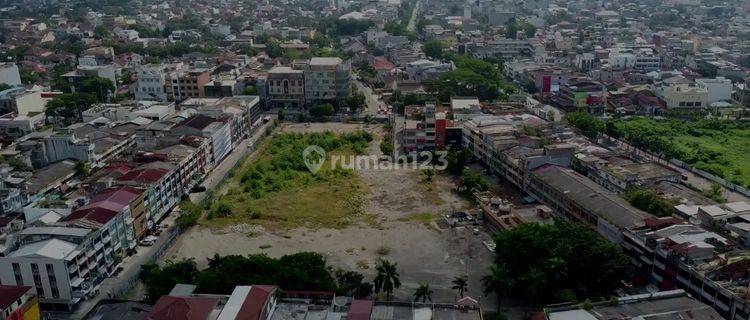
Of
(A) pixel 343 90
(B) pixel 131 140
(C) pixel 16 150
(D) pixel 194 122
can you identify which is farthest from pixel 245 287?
(A) pixel 343 90

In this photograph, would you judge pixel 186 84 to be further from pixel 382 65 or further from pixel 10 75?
pixel 382 65

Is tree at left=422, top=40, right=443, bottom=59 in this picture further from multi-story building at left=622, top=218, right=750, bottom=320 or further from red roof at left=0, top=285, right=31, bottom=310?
red roof at left=0, top=285, right=31, bottom=310

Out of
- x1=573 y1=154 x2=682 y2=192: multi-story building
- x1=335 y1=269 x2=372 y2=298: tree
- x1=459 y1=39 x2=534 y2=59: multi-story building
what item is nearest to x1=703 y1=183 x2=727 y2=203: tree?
x1=573 y1=154 x2=682 y2=192: multi-story building

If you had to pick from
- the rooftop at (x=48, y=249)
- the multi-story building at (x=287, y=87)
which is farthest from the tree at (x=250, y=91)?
the rooftop at (x=48, y=249)

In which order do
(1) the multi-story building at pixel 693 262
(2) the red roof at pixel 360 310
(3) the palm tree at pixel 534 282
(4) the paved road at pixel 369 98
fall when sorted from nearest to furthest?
(2) the red roof at pixel 360 310, (1) the multi-story building at pixel 693 262, (3) the palm tree at pixel 534 282, (4) the paved road at pixel 369 98

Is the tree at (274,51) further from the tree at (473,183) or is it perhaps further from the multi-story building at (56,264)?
the multi-story building at (56,264)

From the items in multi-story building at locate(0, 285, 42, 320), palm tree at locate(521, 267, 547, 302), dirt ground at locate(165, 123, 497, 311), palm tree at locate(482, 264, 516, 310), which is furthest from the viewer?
dirt ground at locate(165, 123, 497, 311)
